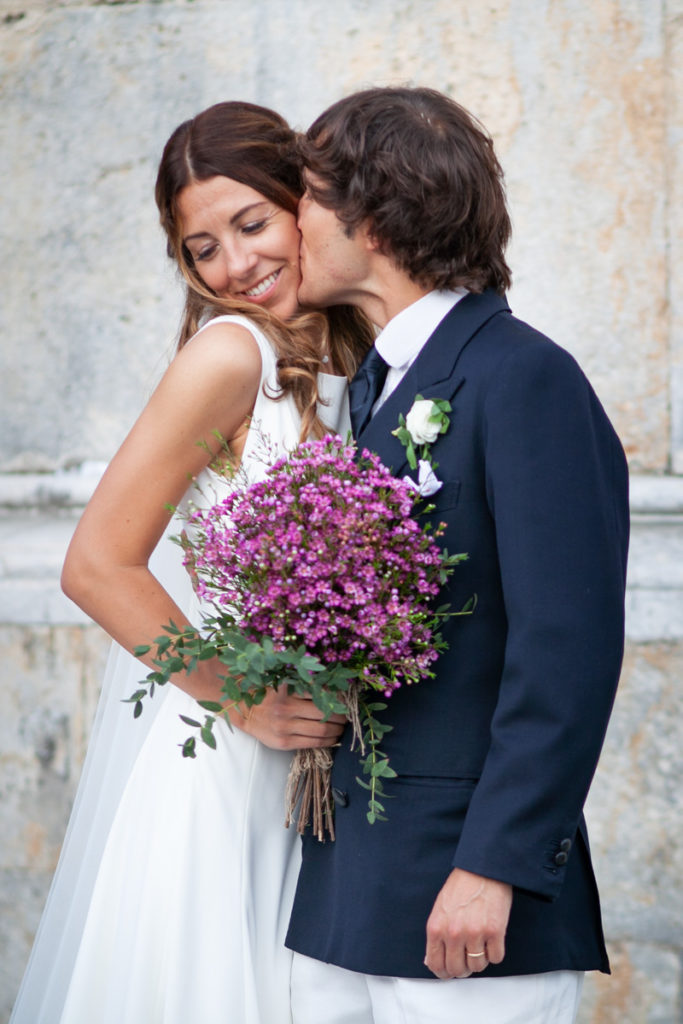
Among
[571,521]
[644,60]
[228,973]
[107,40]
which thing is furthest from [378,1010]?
[107,40]

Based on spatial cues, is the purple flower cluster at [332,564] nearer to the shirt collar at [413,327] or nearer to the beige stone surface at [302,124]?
the shirt collar at [413,327]

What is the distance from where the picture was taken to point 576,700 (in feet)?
5.32

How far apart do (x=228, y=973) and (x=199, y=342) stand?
1241 mm

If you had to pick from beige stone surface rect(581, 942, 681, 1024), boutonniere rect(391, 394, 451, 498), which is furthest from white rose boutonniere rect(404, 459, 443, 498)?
beige stone surface rect(581, 942, 681, 1024)

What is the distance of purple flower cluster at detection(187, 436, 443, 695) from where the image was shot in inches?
62.6

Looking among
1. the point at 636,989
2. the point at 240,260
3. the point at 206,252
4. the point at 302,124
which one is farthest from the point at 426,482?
the point at 636,989

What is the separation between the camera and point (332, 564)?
62.3 inches

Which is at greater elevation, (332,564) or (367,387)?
(367,387)

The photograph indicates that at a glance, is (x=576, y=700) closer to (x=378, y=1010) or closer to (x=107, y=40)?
(x=378, y=1010)

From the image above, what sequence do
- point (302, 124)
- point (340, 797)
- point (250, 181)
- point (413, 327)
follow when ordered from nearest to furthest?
point (340, 797)
point (413, 327)
point (250, 181)
point (302, 124)

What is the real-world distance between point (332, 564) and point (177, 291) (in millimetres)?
2607

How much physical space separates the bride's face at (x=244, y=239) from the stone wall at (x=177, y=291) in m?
1.44

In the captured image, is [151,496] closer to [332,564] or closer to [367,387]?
[367,387]

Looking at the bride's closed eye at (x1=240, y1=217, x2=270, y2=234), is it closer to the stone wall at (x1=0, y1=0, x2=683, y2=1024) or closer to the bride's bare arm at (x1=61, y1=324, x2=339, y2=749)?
the bride's bare arm at (x1=61, y1=324, x2=339, y2=749)
